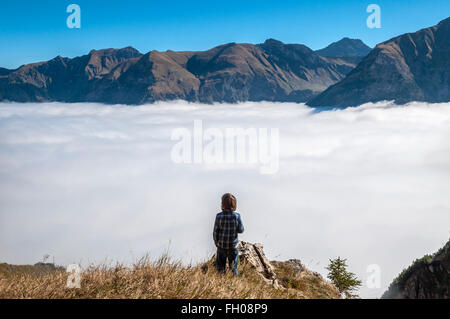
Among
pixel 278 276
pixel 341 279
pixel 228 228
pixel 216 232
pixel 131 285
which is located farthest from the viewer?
pixel 341 279

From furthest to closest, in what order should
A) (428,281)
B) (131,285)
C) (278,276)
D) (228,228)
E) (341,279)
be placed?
1. (428,281)
2. (341,279)
3. (278,276)
4. (228,228)
5. (131,285)

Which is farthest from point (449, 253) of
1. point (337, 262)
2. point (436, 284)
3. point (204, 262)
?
point (204, 262)

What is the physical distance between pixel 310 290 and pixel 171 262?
6383 millimetres

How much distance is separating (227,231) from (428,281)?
3944cm

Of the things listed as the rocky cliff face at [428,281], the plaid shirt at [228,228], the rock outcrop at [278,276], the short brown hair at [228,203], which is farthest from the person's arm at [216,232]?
the rocky cliff face at [428,281]

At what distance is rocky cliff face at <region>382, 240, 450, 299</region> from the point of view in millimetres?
34306

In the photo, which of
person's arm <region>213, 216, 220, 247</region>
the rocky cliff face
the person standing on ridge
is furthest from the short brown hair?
the rocky cliff face

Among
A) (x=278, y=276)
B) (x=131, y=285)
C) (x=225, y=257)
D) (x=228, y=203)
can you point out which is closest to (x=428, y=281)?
(x=278, y=276)

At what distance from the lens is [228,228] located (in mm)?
8648

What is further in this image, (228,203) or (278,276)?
(278,276)

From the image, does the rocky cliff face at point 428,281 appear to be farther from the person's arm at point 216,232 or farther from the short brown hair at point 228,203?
the short brown hair at point 228,203

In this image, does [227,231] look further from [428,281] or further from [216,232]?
[428,281]
